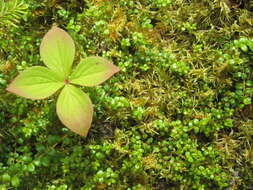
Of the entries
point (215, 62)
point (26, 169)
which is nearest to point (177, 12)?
point (215, 62)

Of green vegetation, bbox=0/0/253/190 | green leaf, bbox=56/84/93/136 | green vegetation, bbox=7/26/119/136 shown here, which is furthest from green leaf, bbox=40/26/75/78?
green vegetation, bbox=0/0/253/190

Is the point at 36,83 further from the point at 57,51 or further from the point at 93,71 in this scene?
the point at 93,71

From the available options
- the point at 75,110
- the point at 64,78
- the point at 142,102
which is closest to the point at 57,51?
the point at 64,78

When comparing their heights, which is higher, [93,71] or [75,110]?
[93,71]

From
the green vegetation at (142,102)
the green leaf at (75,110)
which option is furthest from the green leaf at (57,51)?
the green vegetation at (142,102)

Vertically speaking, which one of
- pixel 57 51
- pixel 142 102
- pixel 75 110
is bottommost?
pixel 142 102

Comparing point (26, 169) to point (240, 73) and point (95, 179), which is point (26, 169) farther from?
point (240, 73)
